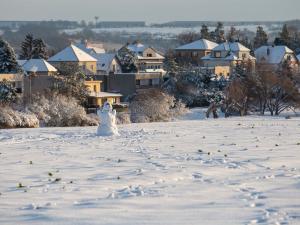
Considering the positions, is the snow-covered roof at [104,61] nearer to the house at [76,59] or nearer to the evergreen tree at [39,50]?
the house at [76,59]

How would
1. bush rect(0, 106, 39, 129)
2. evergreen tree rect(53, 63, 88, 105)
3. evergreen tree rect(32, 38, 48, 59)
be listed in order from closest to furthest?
bush rect(0, 106, 39, 129) < evergreen tree rect(53, 63, 88, 105) < evergreen tree rect(32, 38, 48, 59)

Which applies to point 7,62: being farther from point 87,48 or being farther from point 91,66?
point 87,48

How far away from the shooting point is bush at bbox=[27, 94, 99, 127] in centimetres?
4009

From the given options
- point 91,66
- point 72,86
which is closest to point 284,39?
point 91,66

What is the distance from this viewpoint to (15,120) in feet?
119

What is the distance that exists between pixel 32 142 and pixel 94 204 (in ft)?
37.2

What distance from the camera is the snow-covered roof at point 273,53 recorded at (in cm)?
9946

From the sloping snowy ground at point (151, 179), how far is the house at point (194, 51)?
83124mm

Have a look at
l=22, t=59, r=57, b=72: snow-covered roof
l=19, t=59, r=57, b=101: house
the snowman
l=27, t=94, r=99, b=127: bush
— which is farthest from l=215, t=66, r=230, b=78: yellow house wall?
the snowman

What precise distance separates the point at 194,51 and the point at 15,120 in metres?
75.1

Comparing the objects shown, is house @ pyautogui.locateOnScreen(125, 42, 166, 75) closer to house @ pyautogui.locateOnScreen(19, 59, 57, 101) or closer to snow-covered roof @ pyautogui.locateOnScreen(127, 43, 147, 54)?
snow-covered roof @ pyautogui.locateOnScreen(127, 43, 147, 54)

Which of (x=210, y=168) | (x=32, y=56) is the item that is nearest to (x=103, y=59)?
(x=32, y=56)

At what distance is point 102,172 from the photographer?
16.3 metres

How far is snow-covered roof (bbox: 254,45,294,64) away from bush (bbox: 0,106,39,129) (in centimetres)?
6564
